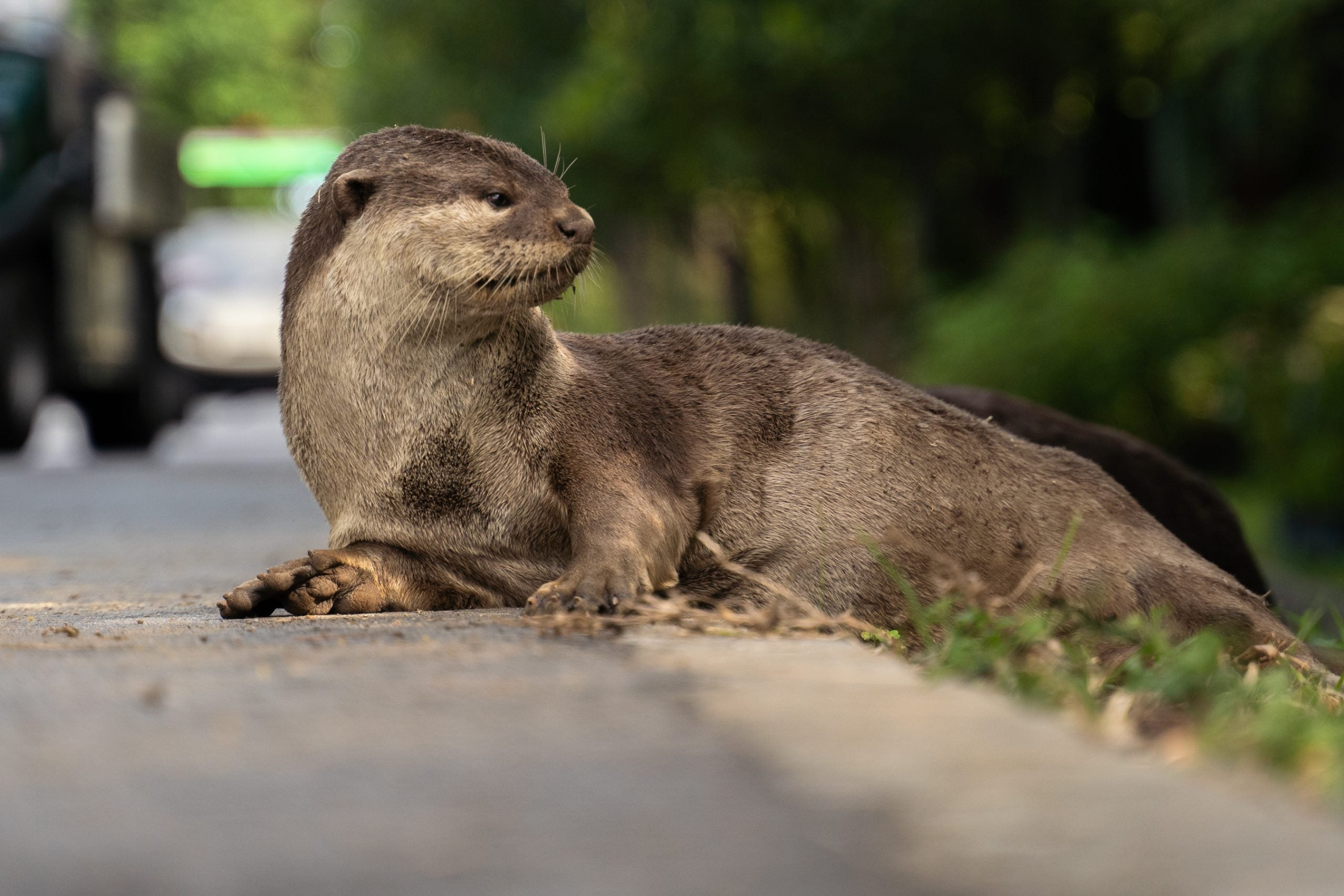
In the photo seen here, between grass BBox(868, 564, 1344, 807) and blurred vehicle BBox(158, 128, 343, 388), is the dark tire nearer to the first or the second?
blurred vehicle BBox(158, 128, 343, 388)

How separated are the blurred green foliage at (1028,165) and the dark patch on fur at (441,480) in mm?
7156

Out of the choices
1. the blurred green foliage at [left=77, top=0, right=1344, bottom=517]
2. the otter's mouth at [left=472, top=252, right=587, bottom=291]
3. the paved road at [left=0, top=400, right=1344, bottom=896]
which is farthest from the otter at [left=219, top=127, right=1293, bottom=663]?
the blurred green foliage at [left=77, top=0, right=1344, bottom=517]

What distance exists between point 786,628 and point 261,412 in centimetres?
3042

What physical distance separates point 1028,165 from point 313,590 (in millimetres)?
15311

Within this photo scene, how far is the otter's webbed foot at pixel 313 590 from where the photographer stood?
11.8 ft

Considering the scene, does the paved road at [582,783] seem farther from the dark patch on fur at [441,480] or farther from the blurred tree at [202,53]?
the blurred tree at [202,53]

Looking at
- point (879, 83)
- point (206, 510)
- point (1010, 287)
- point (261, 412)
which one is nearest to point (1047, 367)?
point (1010, 287)

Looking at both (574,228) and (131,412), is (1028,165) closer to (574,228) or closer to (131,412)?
(131,412)

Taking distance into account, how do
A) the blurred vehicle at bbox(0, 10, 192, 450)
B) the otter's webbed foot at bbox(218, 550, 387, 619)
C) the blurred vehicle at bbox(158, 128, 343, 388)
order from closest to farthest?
the otter's webbed foot at bbox(218, 550, 387, 619) < the blurred vehicle at bbox(0, 10, 192, 450) < the blurred vehicle at bbox(158, 128, 343, 388)

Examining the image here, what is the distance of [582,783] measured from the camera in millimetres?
1983

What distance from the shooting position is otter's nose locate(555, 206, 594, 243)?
3740 mm

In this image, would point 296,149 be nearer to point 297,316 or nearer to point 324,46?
point 324,46

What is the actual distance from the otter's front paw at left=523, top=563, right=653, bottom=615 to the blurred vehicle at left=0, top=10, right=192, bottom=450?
30.0 feet

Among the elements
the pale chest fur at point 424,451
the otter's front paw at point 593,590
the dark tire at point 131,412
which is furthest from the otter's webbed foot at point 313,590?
the dark tire at point 131,412
